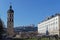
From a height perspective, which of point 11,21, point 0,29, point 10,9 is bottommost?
point 0,29

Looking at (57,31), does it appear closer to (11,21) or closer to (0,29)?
(11,21)

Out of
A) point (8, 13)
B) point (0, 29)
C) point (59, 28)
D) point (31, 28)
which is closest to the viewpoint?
point (0, 29)

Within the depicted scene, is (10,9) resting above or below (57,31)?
above

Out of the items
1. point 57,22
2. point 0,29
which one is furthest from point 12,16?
point 0,29

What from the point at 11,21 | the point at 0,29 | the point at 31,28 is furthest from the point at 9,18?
the point at 31,28

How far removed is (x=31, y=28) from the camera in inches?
6294

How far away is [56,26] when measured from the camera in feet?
255

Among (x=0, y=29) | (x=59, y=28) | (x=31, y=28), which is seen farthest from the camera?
(x=31, y=28)

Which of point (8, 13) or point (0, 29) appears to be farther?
point (8, 13)

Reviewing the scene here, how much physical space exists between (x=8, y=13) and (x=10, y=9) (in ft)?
7.48

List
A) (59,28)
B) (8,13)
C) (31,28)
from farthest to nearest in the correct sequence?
(31,28), (8,13), (59,28)

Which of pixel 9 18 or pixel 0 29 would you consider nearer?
pixel 0 29

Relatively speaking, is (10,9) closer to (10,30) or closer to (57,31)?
(10,30)

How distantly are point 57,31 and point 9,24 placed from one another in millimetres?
19030
